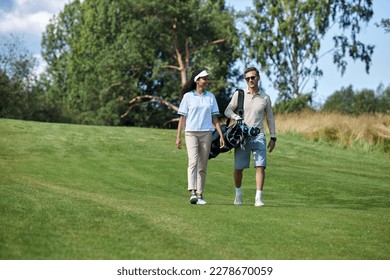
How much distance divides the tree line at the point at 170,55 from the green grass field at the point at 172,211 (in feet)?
105

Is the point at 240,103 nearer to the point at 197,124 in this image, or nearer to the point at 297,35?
the point at 197,124

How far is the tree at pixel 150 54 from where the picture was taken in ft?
200

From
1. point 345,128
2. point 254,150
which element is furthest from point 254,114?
point 345,128

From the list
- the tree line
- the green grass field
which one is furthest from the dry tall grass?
the tree line

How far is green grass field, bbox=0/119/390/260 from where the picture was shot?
7680mm

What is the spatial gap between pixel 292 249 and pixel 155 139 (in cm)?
2111

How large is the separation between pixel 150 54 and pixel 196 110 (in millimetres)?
50627

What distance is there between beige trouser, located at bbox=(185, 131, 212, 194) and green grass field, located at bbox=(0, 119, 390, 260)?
1.38ft

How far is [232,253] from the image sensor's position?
761cm

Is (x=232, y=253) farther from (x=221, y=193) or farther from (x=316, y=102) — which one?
(x=316, y=102)

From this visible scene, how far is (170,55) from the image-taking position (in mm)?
64938

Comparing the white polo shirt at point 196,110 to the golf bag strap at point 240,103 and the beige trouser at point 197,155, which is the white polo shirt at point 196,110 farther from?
the golf bag strap at point 240,103

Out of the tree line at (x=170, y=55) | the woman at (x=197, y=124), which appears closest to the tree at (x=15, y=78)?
the tree line at (x=170, y=55)
